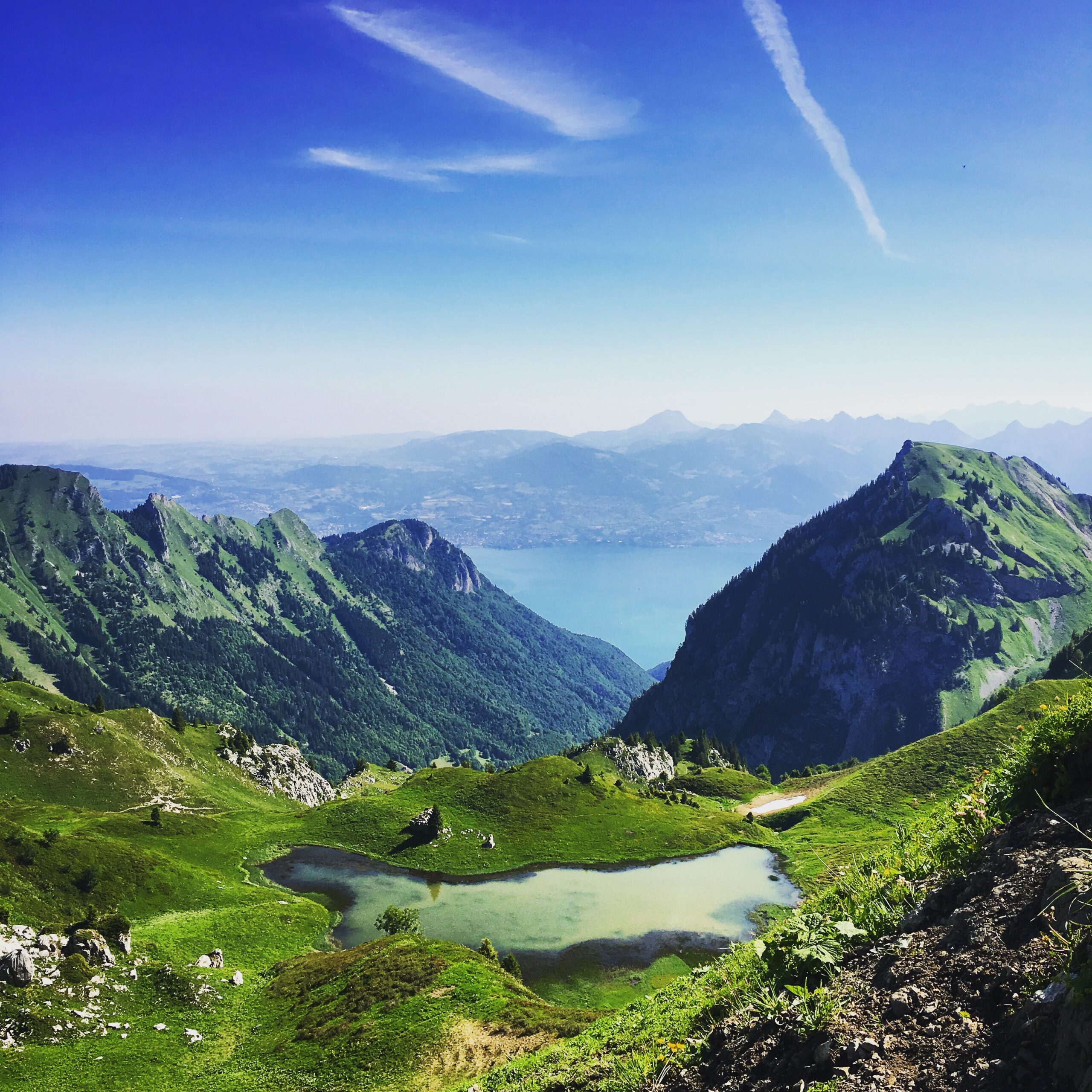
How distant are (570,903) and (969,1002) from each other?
68.6 metres

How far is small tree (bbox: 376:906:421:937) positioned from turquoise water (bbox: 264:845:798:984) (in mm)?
1738

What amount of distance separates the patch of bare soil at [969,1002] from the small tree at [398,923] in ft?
181

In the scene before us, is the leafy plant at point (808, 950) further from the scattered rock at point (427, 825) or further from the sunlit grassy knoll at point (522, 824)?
the scattered rock at point (427, 825)

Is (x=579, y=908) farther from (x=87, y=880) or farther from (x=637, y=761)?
(x=637, y=761)

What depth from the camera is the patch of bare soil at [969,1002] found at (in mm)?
5141

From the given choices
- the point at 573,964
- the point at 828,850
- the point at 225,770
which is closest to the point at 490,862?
the point at 573,964

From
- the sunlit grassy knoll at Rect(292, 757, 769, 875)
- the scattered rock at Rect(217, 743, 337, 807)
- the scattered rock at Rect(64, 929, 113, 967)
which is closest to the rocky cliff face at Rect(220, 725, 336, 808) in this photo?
the scattered rock at Rect(217, 743, 337, 807)

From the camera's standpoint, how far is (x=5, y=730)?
299 ft

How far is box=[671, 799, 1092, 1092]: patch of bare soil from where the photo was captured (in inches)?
202

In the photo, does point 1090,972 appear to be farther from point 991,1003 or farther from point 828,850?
point 828,850

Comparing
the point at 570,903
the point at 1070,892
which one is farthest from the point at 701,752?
the point at 1070,892

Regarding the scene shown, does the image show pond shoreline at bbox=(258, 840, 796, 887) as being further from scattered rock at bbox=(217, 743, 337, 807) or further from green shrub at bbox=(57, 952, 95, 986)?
scattered rock at bbox=(217, 743, 337, 807)

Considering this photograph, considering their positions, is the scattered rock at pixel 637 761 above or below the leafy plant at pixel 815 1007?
below

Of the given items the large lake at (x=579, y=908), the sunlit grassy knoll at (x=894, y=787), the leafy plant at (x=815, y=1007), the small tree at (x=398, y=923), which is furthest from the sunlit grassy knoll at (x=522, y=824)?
the leafy plant at (x=815, y=1007)
